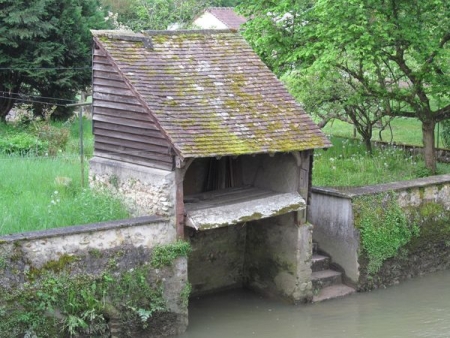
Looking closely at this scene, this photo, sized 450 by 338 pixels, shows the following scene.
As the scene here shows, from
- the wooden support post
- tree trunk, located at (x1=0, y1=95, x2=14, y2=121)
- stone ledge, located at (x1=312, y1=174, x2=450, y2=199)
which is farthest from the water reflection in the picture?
tree trunk, located at (x1=0, y1=95, x2=14, y2=121)

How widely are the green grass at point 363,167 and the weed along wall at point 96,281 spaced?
5849 mm

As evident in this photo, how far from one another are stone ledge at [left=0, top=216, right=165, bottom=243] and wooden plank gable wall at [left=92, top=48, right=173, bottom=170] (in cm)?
100

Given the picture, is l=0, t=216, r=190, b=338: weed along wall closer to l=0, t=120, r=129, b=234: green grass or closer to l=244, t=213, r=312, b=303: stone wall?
l=0, t=120, r=129, b=234: green grass

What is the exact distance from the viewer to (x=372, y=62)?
53.3 feet

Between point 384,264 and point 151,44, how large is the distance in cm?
648

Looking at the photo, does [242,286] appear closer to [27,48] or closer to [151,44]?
[151,44]

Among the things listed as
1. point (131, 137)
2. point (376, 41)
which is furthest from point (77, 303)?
point (376, 41)

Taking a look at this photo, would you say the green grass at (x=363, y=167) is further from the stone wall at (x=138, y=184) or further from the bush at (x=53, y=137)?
the bush at (x=53, y=137)

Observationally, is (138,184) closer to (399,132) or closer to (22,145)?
(22,145)

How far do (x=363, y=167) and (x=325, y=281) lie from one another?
4.53m

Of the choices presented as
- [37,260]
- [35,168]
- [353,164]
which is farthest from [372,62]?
[37,260]

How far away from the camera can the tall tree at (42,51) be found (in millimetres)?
20344

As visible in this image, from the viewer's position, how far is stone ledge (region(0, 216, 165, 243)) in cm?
1027

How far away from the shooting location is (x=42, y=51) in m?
20.8
